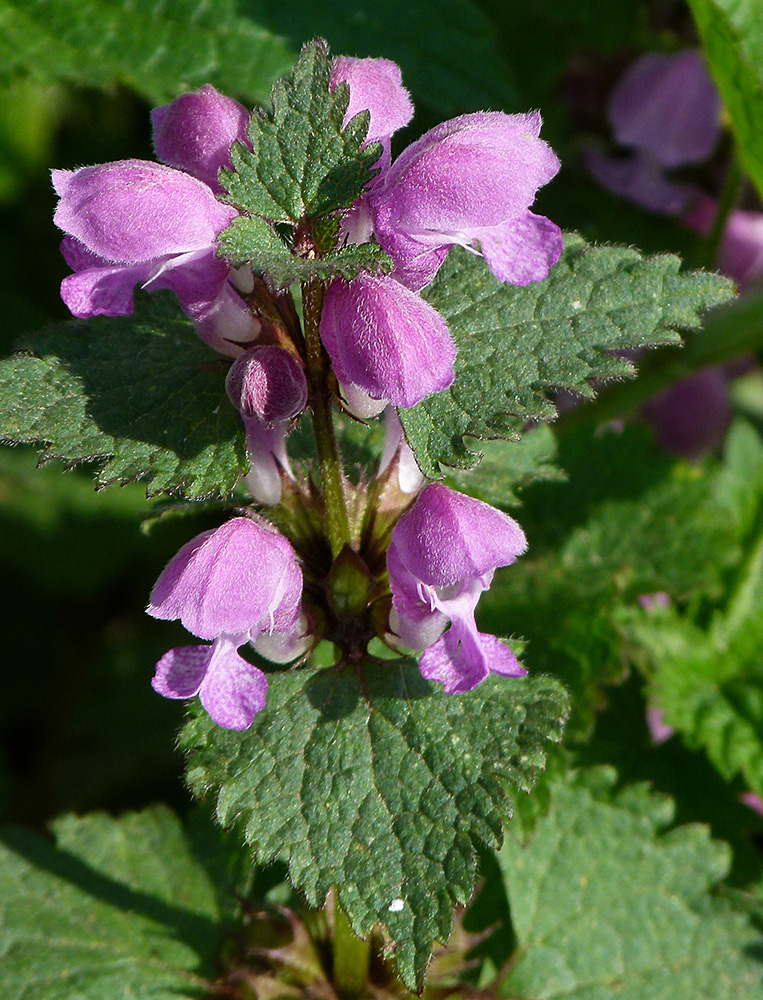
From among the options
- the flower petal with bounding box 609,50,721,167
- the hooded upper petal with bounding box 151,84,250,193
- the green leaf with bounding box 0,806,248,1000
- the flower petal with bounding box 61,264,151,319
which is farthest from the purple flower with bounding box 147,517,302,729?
the flower petal with bounding box 609,50,721,167

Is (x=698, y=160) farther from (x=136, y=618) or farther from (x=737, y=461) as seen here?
(x=136, y=618)

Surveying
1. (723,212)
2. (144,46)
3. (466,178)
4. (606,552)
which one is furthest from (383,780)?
(723,212)

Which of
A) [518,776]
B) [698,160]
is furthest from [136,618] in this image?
[518,776]

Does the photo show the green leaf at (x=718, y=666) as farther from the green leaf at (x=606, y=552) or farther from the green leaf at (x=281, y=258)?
the green leaf at (x=281, y=258)

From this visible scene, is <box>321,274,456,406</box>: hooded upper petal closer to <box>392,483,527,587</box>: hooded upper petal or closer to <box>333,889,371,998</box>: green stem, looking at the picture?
<box>392,483,527,587</box>: hooded upper petal

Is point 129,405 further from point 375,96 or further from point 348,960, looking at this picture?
point 348,960

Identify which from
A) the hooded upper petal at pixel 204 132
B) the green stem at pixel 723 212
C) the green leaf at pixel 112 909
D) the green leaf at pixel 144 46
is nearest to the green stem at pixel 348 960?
the green leaf at pixel 112 909
